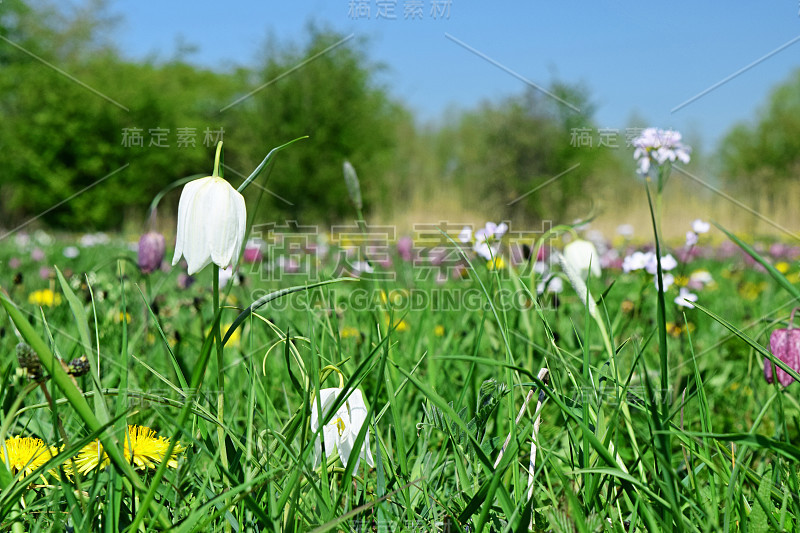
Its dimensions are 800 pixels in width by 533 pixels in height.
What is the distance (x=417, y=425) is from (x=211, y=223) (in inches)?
15.0

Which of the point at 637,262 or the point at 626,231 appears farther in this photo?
the point at 626,231

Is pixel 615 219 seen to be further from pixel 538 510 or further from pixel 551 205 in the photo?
pixel 538 510

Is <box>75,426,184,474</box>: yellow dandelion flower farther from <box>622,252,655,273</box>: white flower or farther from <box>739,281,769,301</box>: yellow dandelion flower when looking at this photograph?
<box>739,281,769,301</box>: yellow dandelion flower

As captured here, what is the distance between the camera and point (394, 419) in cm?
79

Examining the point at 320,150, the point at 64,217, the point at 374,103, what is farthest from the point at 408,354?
the point at 64,217

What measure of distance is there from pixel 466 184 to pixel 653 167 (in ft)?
36.5

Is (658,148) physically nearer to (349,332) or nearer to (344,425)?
(349,332)

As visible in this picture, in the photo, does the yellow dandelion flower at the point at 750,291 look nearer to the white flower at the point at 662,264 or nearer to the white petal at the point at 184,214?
the white flower at the point at 662,264

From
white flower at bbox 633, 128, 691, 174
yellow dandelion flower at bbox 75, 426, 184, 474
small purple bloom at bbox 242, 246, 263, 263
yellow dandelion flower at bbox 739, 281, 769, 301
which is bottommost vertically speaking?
yellow dandelion flower at bbox 739, 281, 769, 301

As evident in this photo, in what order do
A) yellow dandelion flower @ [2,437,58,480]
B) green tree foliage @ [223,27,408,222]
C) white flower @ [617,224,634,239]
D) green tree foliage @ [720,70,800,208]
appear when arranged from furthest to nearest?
green tree foliage @ [720,70,800,208], green tree foliage @ [223,27,408,222], white flower @ [617,224,634,239], yellow dandelion flower @ [2,437,58,480]

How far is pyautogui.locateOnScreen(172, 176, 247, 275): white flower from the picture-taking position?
2.35 ft

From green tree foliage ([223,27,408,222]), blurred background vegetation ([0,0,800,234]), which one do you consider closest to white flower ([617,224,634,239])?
blurred background vegetation ([0,0,800,234])

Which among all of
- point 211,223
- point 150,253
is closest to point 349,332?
point 150,253

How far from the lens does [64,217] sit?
13742mm
